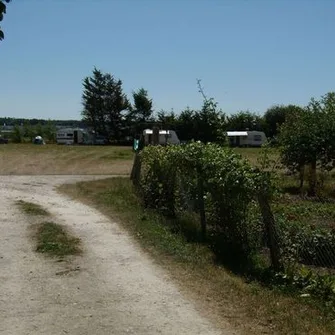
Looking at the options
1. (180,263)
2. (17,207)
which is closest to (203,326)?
(180,263)

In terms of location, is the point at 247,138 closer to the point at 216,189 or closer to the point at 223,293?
the point at 216,189

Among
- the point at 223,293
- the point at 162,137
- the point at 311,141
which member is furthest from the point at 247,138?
the point at 223,293

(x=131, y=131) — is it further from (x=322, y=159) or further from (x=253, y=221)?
(x=253, y=221)

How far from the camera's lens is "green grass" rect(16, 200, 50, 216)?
11703 mm

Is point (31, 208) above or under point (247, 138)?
under

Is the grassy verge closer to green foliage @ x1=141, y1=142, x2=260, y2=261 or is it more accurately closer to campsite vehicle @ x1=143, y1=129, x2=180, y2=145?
green foliage @ x1=141, y1=142, x2=260, y2=261

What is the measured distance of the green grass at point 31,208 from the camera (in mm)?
11703

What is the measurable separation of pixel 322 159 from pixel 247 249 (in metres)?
11.6

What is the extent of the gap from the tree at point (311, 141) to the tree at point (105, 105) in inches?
2181

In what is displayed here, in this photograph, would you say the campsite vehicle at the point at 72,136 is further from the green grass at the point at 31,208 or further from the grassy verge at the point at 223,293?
the grassy verge at the point at 223,293

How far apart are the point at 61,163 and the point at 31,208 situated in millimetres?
18090

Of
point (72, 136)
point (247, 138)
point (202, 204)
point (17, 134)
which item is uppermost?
point (17, 134)

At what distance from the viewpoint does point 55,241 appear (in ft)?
28.9

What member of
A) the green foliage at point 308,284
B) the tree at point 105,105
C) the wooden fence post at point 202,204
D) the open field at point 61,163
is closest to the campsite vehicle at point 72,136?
the tree at point 105,105
